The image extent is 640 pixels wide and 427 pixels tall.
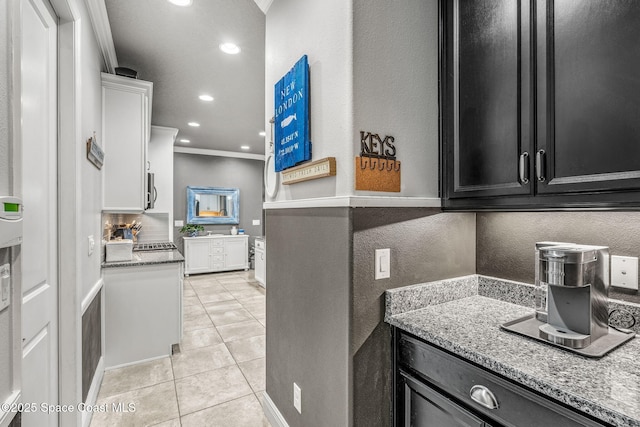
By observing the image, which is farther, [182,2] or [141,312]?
[141,312]

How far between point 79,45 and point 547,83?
2.31 meters

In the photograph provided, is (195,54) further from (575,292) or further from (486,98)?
(575,292)

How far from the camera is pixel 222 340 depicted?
3.27m

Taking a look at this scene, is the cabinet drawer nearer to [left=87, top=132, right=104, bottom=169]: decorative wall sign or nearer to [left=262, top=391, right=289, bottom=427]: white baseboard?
[left=262, top=391, right=289, bottom=427]: white baseboard

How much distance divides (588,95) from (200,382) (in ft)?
9.45

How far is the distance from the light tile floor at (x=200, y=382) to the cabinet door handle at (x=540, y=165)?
2.05 m

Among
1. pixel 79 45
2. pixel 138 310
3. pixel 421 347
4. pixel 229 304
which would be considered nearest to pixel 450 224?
pixel 421 347

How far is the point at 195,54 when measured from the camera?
2863 millimetres

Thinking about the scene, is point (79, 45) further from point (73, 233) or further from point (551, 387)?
point (551, 387)

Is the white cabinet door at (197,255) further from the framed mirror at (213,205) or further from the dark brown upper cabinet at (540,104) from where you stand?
the dark brown upper cabinet at (540,104)

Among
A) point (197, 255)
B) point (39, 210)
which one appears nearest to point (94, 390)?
point (39, 210)

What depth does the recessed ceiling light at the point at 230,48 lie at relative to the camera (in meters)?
2.71

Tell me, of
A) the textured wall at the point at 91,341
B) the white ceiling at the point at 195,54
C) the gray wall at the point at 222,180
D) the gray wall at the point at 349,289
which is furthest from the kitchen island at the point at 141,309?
the gray wall at the point at 222,180

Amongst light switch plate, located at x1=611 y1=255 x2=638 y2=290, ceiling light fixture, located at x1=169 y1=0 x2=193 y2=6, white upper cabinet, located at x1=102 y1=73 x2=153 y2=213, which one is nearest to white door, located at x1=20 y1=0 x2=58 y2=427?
ceiling light fixture, located at x1=169 y1=0 x2=193 y2=6
